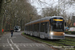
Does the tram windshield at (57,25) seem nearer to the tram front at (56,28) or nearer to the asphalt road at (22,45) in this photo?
the tram front at (56,28)

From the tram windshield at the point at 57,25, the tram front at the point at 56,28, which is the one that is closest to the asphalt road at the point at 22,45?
the tram front at the point at 56,28

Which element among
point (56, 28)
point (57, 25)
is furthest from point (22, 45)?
point (57, 25)

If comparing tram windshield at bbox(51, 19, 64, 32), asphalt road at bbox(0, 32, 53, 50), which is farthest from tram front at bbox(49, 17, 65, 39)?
asphalt road at bbox(0, 32, 53, 50)

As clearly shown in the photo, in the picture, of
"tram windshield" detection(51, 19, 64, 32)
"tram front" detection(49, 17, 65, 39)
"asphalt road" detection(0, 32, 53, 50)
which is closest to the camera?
"asphalt road" detection(0, 32, 53, 50)

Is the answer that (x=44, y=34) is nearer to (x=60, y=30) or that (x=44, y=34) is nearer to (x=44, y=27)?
(x=44, y=27)

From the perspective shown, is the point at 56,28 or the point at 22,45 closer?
the point at 22,45

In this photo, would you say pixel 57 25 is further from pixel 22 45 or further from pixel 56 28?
pixel 22 45

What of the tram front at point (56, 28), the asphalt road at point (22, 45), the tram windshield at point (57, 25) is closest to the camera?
the asphalt road at point (22, 45)

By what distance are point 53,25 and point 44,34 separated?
2475mm

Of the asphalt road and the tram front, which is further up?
the tram front

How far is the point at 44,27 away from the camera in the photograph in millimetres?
21391

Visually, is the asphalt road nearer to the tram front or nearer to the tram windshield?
the tram front

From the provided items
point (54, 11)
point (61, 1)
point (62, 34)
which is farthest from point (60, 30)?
point (54, 11)

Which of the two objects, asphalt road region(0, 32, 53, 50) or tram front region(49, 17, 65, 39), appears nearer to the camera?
asphalt road region(0, 32, 53, 50)
